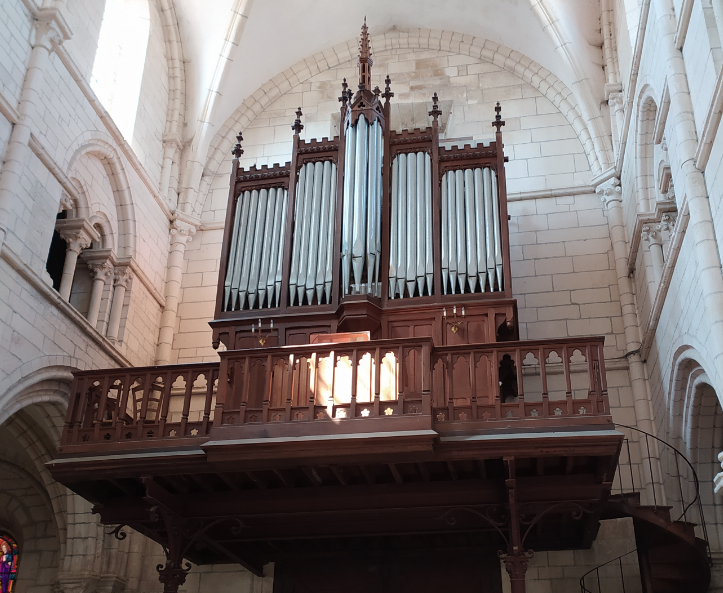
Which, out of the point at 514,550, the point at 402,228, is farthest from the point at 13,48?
the point at 514,550

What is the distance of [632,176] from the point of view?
11.1 meters

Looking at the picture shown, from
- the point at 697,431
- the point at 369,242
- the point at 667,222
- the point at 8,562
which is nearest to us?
the point at 697,431

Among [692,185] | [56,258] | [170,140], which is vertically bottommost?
[692,185]

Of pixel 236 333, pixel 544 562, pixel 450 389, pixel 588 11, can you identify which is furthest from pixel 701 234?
pixel 588 11

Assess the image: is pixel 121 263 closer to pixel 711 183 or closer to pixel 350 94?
pixel 350 94

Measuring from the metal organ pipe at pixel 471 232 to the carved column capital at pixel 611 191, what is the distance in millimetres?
→ 2402

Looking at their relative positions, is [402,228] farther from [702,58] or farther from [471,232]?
[702,58]

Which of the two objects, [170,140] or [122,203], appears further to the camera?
[170,140]

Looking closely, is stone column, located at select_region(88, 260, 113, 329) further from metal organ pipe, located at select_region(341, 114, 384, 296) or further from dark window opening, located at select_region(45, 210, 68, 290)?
metal organ pipe, located at select_region(341, 114, 384, 296)

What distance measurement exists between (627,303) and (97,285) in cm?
701

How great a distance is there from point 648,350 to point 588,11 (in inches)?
210

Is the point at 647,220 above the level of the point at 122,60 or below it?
below

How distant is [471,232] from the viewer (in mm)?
10227

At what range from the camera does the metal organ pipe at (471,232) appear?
32.4ft
